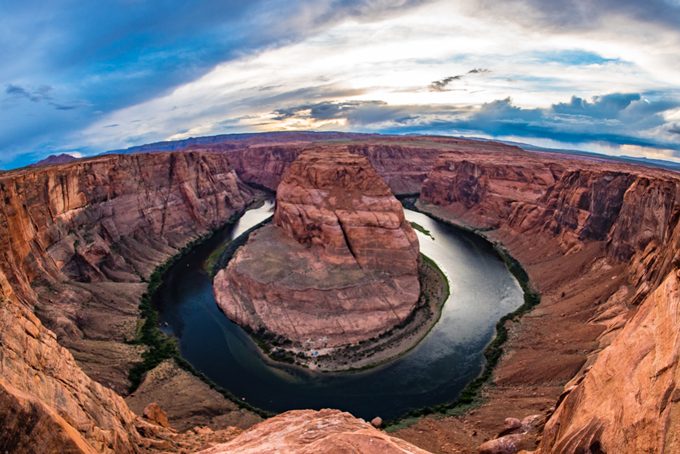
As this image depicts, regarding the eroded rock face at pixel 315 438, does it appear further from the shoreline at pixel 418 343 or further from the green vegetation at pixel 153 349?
the green vegetation at pixel 153 349

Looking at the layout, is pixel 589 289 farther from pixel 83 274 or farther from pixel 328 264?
pixel 83 274

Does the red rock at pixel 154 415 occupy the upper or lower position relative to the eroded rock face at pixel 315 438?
lower

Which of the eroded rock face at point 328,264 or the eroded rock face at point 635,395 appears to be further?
the eroded rock face at point 328,264

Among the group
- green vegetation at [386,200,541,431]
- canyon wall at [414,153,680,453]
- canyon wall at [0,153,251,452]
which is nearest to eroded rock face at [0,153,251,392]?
canyon wall at [0,153,251,452]

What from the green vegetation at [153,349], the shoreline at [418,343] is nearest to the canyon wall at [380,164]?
the shoreline at [418,343]

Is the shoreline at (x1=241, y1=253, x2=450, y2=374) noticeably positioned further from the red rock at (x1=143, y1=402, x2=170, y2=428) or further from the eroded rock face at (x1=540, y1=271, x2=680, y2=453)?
the eroded rock face at (x1=540, y1=271, x2=680, y2=453)

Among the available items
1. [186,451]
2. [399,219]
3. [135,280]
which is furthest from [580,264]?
[135,280]
